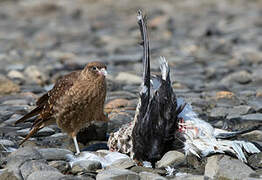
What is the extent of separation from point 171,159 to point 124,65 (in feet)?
18.2

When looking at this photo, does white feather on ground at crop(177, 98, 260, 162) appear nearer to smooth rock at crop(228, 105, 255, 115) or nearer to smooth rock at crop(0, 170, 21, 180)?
smooth rock at crop(228, 105, 255, 115)

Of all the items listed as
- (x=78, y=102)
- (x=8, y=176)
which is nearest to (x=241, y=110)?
(x=78, y=102)

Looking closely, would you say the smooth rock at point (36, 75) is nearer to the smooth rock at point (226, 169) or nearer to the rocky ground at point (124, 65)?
the rocky ground at point (124, 65)

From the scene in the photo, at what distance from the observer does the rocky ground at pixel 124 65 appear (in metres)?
4.48

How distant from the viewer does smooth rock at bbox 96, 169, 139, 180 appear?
4.14 metres

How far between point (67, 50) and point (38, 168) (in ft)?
25.2

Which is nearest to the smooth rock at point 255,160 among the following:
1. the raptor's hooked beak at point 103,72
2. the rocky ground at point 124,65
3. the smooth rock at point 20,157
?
the rocky ground at point 124,65

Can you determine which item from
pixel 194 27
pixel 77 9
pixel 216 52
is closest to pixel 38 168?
pixel 216 52

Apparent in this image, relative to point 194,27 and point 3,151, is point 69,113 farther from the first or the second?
point 194,27

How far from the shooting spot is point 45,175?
4109mm

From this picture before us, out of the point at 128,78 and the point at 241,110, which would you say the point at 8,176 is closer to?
the point at 241,110

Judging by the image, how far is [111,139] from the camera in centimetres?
505

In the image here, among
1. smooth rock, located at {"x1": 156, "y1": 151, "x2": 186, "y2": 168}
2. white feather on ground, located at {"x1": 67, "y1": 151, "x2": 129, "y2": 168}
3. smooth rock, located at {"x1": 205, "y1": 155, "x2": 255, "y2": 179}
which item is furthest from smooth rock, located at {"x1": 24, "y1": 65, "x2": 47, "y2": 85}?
smooth rock, located at {"x1": 205, "y1": 155, "x2": 255, "y2": 179}

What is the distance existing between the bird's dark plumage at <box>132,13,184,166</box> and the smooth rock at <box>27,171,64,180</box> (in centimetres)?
89
